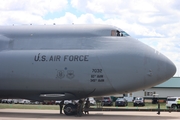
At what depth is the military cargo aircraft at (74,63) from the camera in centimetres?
3303

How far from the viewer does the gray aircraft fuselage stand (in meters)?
33.0

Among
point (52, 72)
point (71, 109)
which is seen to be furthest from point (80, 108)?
point (52, 72)

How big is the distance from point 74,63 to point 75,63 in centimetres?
8

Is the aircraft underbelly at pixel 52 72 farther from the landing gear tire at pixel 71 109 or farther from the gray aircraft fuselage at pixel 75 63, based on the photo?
the landing gear tire at pixel 71 109

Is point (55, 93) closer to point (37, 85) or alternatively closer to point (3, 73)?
point (37, 85)

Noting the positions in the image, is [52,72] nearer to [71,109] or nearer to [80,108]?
[71,109]

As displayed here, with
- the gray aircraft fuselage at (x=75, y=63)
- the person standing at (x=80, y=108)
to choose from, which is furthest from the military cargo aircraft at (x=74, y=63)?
the person standing at (x=80, y=108)

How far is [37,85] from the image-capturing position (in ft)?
114

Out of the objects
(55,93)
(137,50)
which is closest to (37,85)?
(55,93)

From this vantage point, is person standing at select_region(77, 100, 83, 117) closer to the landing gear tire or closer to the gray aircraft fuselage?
the landing gear tire

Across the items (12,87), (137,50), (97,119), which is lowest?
(97,119)

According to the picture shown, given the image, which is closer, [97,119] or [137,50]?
[97,119]

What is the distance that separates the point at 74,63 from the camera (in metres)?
33.8

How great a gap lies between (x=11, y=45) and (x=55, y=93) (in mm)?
5185
